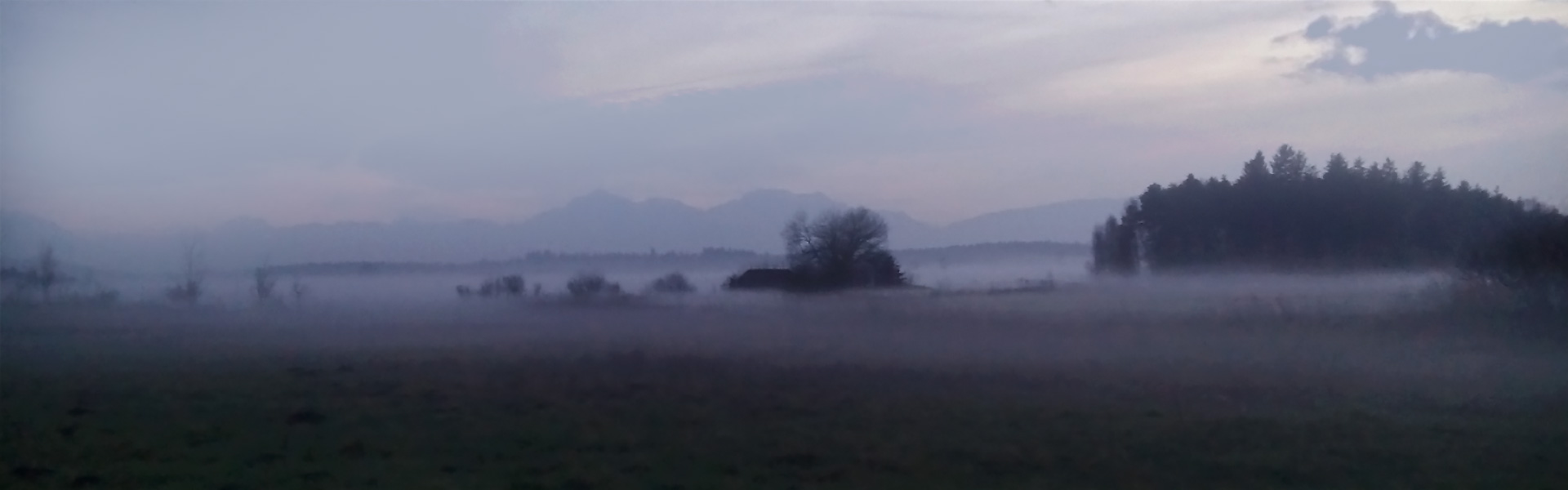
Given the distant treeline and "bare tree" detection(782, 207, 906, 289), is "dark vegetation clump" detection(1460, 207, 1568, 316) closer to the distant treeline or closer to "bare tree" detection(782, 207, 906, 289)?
the distant treeline

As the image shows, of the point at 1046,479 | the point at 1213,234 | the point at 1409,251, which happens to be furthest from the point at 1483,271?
the point at 1046,479

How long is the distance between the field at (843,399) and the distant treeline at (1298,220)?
1.57 meters

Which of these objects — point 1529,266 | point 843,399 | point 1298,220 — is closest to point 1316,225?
point 1298,220

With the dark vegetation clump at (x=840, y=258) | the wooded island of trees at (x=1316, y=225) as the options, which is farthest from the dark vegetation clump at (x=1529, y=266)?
the dark vegetation clump at (x=840, y=258)

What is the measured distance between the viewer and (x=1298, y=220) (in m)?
36.9

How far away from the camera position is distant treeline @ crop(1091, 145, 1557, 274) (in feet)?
110

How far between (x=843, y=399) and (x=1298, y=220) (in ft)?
80.6

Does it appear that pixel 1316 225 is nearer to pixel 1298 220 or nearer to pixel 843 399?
pixel 1298 220

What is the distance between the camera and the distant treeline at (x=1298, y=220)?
3344 centimetres

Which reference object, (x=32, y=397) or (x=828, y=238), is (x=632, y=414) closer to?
(x=32, y=397)

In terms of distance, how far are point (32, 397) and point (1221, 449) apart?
1957cm

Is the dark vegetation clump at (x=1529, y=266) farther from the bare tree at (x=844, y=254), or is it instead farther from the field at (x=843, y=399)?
the bare tree at (x=844, y=254)

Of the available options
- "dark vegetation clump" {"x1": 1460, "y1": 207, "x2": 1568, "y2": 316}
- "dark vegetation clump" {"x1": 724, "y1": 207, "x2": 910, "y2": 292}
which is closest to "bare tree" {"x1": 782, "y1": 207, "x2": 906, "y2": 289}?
"dark vegetation clump" {"x1": 724, "y1": 207, "x2": 910, "y2": 292}

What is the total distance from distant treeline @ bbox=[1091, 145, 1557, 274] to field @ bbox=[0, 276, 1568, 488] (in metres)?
1.57
